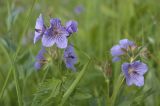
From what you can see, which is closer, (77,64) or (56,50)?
(56,50)

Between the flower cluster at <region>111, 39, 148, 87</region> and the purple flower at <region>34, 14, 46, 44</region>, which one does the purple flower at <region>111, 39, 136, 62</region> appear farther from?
the purple flower at <region>34, 14, 46, 44</region>

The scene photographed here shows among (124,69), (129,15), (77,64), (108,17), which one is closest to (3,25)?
(108,17)

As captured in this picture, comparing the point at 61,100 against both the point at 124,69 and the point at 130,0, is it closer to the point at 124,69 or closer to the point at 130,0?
the point at 124,69

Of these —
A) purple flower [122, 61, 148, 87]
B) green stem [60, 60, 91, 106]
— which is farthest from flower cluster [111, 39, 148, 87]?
green stem [60, 60, 91, 106]

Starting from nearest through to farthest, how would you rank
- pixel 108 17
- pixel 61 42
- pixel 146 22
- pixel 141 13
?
pixel 61 42 → pixel 146 22 → pixel 141 13 → pixel 108 17

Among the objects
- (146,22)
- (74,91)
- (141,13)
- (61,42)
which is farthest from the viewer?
(141,13)

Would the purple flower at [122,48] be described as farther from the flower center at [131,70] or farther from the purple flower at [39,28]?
the purple flower at [39,28]

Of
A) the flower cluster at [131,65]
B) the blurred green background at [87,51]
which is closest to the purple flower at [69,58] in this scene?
the blurred green background at [87,51]

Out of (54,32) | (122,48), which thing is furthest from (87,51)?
(54,32)
